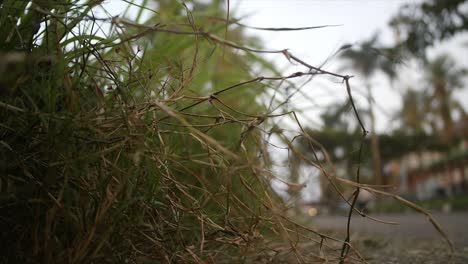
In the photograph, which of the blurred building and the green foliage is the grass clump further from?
the blurred building

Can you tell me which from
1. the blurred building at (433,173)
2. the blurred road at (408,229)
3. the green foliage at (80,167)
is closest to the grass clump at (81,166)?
the green foliage at (80,167)

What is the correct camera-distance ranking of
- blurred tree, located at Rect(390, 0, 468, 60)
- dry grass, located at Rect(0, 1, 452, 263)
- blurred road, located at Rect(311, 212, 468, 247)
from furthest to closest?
blurred tree, located at Rect(390, 0, 468, 60) < blurred road, located at Rect(311, 212, 468, 247) < dry grass, located at Rect(0, 1, 452, 263)

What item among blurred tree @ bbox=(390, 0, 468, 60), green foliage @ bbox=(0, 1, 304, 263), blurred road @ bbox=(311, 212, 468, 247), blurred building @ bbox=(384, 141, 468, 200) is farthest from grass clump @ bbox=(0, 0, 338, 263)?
blurred building @ bbox=(384, 141, 468, 200)

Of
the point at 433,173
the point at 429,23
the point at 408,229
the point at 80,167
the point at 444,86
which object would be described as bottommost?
the point at 80,167

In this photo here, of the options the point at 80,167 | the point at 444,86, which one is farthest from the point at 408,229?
the point at 444,86

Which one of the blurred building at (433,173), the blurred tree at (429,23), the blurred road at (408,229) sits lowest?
the blurred road at (408,229)

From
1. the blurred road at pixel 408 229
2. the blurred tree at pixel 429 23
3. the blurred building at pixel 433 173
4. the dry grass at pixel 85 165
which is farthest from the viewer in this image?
the blurred building at pixel 433 173

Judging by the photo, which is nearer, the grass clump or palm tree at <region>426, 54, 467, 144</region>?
the grass clump

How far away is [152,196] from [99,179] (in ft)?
0.27

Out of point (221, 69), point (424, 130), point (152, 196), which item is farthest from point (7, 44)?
point (424, 130)

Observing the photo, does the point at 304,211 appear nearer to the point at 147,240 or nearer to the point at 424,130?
the point at 147,240

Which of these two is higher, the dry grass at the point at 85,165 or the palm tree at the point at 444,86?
the palm tree at the point at 444,86

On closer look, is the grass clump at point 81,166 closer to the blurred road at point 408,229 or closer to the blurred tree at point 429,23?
the blurred road at point 408,229

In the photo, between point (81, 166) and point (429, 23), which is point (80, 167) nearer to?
point (81, 166)
